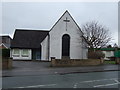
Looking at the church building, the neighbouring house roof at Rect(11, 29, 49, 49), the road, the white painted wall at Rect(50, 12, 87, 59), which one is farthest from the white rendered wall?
the road

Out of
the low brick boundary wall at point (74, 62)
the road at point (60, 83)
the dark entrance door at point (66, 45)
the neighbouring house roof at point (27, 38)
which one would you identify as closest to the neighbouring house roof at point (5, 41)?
the neighbouring house roof at point (27, 38)

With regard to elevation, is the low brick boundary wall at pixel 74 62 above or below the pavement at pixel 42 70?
above

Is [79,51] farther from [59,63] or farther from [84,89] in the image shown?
[84,89]

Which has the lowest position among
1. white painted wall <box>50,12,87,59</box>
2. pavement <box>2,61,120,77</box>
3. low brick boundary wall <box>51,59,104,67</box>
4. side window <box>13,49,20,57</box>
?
pavement <box>2,61,120,77</box>

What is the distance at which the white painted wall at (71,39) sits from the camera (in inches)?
1501

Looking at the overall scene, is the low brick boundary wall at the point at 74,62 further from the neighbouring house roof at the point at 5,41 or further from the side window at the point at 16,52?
the neighbouring house roof at the point at 5,41

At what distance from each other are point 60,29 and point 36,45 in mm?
5983

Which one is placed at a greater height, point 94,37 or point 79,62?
point 94,37

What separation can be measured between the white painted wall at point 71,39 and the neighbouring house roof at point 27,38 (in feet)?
13.6

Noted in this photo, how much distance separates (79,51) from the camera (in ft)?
128

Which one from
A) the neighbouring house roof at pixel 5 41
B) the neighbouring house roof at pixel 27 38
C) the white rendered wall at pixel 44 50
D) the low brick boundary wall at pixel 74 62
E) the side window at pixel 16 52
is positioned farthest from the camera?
the neighbouring house roof at pixel 5 41

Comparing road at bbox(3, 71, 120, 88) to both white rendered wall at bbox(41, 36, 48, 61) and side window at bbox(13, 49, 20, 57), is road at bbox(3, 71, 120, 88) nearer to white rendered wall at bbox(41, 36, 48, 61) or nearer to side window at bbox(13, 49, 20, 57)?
white rendered wall at bbox(41, 36, 48, 61)

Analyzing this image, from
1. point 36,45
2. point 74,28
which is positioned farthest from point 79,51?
point 36,45

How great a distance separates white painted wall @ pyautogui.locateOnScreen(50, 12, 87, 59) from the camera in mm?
38125
